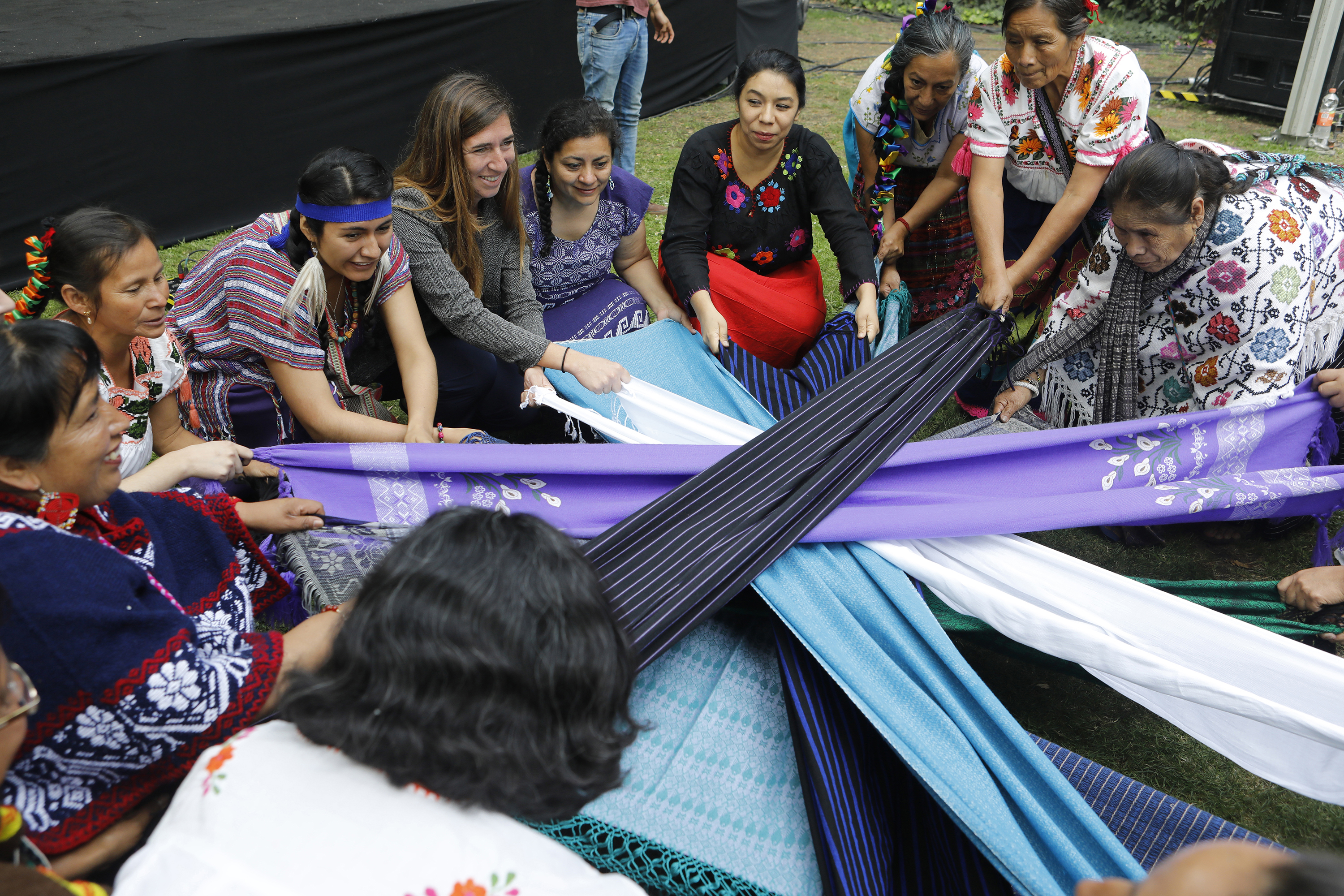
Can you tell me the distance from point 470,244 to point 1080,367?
6.02 ft

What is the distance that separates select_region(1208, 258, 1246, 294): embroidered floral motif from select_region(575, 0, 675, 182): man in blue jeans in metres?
3.14

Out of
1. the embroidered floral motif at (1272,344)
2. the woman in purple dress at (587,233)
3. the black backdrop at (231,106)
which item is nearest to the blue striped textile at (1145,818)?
the embroidered floral motif at (1272,344)

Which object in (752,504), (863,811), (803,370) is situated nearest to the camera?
(863,811)

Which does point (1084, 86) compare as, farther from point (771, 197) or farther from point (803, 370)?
point (803, 370)

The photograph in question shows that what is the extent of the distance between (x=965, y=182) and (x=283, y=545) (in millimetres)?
2544

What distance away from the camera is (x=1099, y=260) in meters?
2.56

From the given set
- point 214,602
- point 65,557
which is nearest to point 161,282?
point 214,602

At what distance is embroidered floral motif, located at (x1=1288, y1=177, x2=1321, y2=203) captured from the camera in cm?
240

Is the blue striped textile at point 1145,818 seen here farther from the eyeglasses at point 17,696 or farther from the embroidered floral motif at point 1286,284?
the eyeglasses at point 17,696

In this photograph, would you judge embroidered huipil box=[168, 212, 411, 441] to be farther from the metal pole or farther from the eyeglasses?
the metal pole

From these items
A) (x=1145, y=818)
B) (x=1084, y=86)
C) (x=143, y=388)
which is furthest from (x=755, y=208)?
(x=1145, y=818)

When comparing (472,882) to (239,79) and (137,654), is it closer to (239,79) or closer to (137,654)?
(137,654)

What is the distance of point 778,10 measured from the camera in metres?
8.12

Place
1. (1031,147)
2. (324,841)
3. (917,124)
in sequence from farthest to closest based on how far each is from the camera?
(917,124), (1031,147), (324,841)
